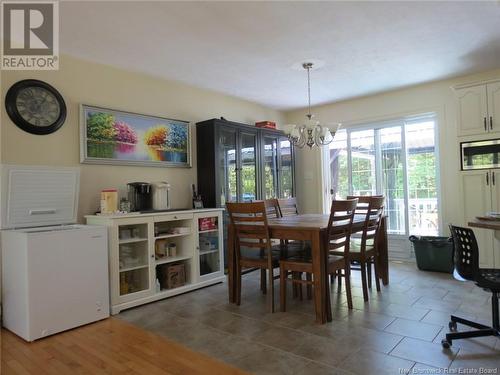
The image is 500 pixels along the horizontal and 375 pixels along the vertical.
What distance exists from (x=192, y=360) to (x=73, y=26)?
272 cm

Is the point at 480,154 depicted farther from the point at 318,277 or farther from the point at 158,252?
the point at 158,252

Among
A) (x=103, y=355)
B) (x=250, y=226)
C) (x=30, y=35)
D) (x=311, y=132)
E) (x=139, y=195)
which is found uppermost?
(x=30, y=35)

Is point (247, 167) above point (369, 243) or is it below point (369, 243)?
above

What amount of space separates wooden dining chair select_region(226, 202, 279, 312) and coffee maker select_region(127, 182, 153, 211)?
1.12 meters

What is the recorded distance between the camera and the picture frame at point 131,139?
3.41m

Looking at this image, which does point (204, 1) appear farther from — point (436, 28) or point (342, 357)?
point (342, 357)

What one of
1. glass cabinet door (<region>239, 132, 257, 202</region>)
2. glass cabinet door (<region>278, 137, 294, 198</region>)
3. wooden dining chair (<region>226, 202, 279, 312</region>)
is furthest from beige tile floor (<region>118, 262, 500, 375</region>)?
glass cabinet door (<region>278, 137, 294, 198</region>)

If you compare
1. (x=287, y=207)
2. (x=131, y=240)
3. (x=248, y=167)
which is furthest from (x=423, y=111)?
(x=131, y=240)

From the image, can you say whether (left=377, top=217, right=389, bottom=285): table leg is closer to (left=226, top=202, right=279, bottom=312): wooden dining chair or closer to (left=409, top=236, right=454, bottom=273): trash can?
(left=409, top=236, right=454, bottom=273): trash can

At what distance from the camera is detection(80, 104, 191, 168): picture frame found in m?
3.41

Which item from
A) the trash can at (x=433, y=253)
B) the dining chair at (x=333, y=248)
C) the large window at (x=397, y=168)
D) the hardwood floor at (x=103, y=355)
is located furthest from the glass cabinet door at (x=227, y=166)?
the trash can at (x=433, y=253)

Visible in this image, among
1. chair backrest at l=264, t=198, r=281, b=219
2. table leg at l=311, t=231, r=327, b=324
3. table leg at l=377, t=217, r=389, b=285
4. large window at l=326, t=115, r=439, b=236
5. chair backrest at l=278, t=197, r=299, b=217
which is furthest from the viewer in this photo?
large window at l=326, t=115, r=439, b=236

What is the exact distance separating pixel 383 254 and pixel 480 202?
53.1 inches

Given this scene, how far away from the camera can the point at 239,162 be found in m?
4.64
